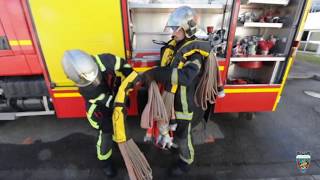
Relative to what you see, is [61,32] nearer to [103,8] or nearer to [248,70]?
[103,8]

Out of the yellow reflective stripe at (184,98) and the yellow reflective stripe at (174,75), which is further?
the yellow reflective stripe at (184,98)

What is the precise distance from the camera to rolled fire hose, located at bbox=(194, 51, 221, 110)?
6.38 feet

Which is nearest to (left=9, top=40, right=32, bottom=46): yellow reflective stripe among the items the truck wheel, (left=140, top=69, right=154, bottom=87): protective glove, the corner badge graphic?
(left=140, top=69, right=154, bottom=87): protective glove

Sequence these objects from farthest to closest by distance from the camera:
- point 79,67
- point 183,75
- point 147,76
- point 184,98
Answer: point 184,98, point 147,76, point 183,75, point 79,67

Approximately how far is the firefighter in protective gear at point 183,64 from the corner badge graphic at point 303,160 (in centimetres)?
186

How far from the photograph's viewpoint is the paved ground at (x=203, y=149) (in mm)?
2439

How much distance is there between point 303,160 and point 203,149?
149cm

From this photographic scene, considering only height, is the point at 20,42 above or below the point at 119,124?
above

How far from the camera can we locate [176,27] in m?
1.76

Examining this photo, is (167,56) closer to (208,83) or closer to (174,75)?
(174,75)

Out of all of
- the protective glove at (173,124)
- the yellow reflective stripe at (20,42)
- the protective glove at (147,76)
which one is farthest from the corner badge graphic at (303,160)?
the yellow reflective stripe at (20,42)

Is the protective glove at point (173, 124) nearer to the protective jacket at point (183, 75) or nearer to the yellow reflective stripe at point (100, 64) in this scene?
the protective jacket at point (183, 75)

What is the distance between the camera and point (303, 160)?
266 cm

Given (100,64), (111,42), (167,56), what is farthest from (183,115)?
(111,42)
